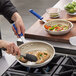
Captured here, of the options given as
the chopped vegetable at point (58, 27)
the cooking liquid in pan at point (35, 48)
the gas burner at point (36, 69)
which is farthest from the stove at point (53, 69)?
the chopped vegetable at point (58, 27)

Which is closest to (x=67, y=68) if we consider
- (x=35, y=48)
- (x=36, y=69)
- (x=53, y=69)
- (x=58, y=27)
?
(x=53, y=69)

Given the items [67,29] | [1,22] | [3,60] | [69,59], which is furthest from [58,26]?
[1,22]

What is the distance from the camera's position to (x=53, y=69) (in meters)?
1.06

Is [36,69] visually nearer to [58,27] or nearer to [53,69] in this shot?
[53,69]

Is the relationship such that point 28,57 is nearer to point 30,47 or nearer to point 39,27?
point 30,47

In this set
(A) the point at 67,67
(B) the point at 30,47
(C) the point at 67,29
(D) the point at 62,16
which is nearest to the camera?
(A) the point at 67,67

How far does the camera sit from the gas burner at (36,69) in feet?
3.45

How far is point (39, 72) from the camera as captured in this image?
1088mm

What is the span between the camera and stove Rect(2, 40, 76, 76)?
1030mm

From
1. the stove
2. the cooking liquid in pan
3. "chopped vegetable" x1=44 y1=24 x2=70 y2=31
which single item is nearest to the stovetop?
the stove

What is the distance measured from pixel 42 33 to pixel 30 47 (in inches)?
10.5

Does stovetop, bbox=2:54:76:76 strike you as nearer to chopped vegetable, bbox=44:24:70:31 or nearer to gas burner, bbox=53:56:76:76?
gas burner, bbox=53:56:76:76

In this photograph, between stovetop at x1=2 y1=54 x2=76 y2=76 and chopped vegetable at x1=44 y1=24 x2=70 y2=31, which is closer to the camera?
stovetop at x1=2 y1=54 x2=76 y2=76

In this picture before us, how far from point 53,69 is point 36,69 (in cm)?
12
